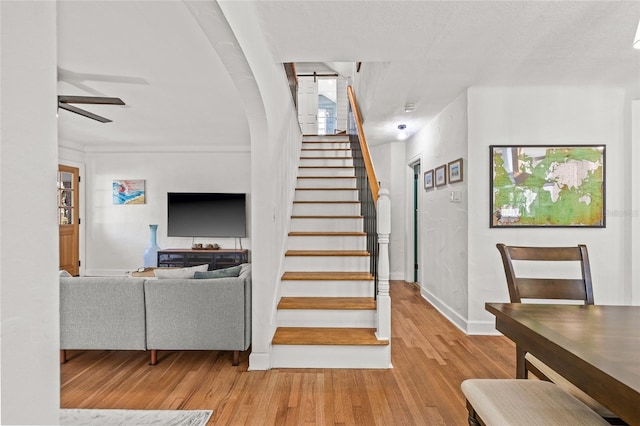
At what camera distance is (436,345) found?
316 centimetres

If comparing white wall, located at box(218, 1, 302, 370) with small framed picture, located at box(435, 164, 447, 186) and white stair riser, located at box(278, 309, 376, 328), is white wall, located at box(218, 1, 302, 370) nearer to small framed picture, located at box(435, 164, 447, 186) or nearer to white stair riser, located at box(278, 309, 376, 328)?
white stair riser, located at box(278, 309, 376, 328)

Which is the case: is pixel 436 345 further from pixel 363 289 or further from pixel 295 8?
pixel 295 8

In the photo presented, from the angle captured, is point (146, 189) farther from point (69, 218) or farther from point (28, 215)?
point (28, 215)

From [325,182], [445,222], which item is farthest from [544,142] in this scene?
[325,182]

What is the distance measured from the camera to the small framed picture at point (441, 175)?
13.5 ft

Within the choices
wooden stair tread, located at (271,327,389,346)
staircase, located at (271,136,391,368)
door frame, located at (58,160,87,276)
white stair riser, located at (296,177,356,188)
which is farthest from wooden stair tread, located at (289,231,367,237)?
door frame, located at (58,160,87,276)

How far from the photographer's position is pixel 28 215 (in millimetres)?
478

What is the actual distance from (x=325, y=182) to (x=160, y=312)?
2709mm

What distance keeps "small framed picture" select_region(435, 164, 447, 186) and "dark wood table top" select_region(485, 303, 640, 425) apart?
2.69 metres

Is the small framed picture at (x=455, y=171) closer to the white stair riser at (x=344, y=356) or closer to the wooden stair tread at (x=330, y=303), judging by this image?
the wooden stair tread at (x=330, y=303)

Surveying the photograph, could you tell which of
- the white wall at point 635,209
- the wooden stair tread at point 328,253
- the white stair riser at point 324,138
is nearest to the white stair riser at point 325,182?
the wooden stair tread at point 328,253

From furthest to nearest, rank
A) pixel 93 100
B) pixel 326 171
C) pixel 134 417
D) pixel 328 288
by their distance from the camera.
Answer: pixel 326 171
pixel 93 100
pixel 328 288
pixel 134 417

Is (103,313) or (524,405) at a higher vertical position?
(524,405)

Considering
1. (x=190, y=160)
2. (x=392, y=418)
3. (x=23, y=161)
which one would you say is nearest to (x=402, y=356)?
(x=392, y=418)
